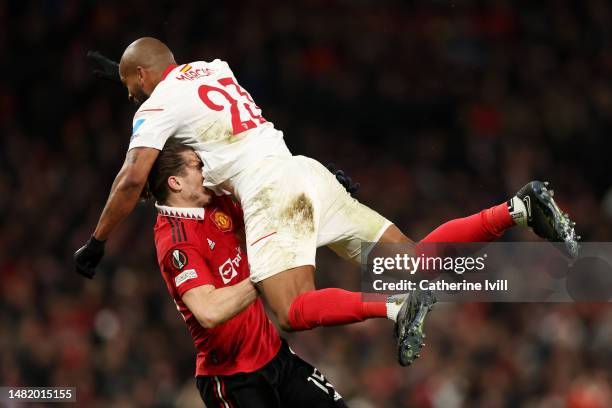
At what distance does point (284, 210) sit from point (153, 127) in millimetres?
771

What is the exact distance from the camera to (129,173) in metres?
5.14

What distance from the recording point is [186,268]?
16.3 feet

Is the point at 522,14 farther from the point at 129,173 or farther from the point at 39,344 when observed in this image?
the point at 129,173

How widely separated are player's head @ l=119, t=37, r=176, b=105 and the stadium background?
3888 mm

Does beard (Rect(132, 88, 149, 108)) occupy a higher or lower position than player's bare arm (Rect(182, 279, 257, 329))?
higher

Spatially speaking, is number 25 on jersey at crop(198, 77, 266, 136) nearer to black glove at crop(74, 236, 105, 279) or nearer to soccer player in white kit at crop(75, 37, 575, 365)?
soccer player in white kit at crop(75, 37, 575, 365)

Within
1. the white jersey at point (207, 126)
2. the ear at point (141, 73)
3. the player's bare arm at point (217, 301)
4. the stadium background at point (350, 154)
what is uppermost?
the ear at point (141, 73)

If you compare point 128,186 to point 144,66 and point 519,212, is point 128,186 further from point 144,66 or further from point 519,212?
point 519,212

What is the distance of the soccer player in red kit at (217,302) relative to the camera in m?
4.98

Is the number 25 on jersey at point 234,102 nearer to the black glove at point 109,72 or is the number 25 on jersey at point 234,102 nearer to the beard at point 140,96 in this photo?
the beard at point 140,96

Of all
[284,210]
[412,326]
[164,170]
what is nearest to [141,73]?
[164,170]

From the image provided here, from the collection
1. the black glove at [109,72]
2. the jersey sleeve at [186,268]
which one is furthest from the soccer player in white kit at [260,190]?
the black glove at [109,72]

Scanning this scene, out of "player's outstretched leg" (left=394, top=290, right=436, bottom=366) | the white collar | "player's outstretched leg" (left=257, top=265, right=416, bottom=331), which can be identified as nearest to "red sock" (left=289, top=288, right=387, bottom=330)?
"player's outstretched leg" (left=257, top=265, right=416, bottom=331)

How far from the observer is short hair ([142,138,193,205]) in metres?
5.21
